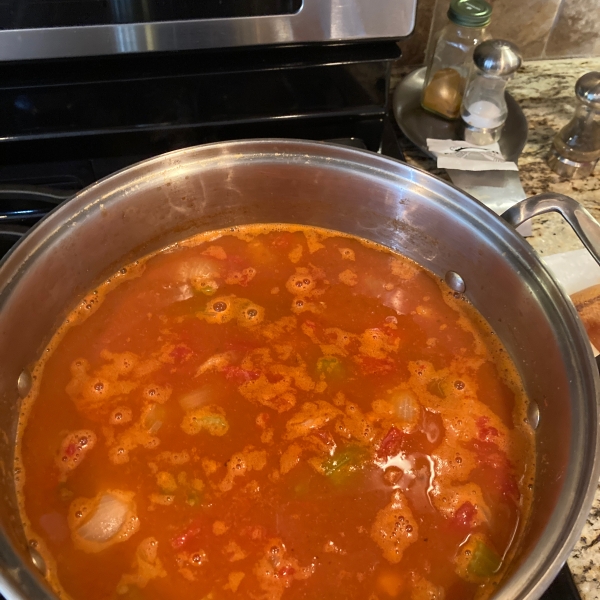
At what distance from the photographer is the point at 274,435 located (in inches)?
41.6

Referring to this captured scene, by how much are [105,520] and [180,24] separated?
90cm

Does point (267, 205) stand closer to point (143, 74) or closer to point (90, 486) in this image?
point (143, 74)

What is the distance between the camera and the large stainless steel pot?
882 mm

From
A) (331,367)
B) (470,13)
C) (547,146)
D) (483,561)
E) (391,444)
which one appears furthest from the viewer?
(547,146)

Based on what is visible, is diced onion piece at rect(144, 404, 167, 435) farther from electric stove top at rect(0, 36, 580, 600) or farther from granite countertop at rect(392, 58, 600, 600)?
granite countertop at rect(392, 58, 600, 600)

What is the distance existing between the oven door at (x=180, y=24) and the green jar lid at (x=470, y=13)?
0.21 meters

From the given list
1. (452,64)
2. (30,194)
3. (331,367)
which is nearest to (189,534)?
(331,367)

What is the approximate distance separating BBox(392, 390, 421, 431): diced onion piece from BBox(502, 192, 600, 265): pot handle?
38 cm

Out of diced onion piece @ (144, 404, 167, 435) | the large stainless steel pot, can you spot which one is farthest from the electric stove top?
diced onion piece @ (144, 404, 167, 435)

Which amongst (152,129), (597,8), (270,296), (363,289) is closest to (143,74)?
(152,129)

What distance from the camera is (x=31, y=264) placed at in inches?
39.4

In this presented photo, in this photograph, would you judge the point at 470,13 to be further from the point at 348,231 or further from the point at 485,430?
the point at 485,430

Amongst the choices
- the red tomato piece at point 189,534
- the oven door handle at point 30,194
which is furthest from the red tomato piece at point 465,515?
the oven door handle at point 30,194

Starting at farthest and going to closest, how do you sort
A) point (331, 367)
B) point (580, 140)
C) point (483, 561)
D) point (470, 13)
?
point (580, 140)
point (470, 13)
point (331, 367)
point (483, 561)
